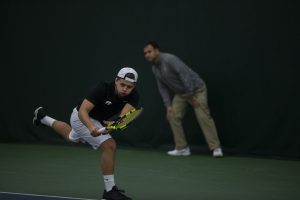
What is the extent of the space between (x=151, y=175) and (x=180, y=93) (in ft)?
6.09

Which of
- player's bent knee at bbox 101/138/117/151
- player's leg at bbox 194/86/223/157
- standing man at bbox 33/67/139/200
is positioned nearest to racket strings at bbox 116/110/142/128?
standing man at bbox 33/67/139/200

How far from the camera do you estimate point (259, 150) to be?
358 inches

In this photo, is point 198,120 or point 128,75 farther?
point 198,120

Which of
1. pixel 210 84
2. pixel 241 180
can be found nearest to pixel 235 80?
pixel 210 84

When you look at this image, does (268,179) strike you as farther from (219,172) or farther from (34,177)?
(34,177)

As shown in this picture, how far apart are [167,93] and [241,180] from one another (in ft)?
7.10

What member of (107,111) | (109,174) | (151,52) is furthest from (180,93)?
(109,174)

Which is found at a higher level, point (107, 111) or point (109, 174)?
point (107, 111)

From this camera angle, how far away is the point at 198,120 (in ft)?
29.7

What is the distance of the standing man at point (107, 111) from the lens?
5.90 meters

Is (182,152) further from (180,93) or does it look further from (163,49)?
(163,49)

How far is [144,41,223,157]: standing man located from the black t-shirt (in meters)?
2.51

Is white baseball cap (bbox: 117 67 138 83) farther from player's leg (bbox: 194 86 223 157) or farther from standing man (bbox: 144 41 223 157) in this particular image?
player's leg (bbox: 194 86 223 157)

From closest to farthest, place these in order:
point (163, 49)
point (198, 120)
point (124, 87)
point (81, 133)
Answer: point (124, 87)
point (81, 133)
point (198, 120)
point (163, 49)
